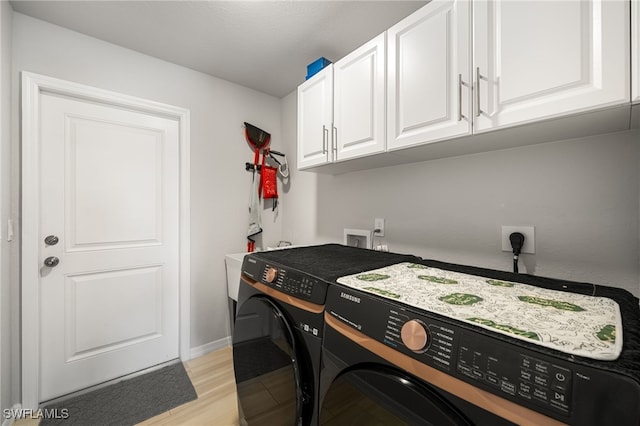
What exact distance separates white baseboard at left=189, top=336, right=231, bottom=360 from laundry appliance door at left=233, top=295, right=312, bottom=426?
3.53 ft

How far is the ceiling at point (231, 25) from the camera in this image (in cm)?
146

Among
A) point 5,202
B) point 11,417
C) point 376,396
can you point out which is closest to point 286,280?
point 376,396

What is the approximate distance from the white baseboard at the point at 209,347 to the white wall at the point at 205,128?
3 cm

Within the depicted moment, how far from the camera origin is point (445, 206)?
1419 mm

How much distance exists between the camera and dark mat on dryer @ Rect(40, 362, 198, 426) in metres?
1.52

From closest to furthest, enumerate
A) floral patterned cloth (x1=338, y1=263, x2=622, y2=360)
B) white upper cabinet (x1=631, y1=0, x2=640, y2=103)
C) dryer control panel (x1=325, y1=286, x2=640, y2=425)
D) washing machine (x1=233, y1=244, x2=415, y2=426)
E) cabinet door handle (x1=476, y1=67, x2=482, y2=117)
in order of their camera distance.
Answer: dryer control panel (x1=325, y1=286, x2=640, y2=425), floral patterned cloth (x1=338, y1=263, x2=622, y2=360), white upper cabinet (x1=631, y1=0, x2=640, y2=103), washing machine (x1=233, y1=244, x2=415, y2=426), cabinet door handle (x1=476, y1=67, x2=482, y2=117)

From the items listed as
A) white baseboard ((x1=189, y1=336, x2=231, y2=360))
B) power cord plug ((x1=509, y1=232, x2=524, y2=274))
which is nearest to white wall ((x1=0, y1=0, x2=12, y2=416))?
white baseboard ((x1=189, y1=336, x2=231, y2=360))

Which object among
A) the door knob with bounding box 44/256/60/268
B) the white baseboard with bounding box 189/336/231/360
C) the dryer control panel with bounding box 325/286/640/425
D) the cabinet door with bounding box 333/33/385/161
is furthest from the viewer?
the white baseboard with bounding box 189/336/231/360

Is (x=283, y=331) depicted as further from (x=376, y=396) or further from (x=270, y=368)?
(x=376, y=396)

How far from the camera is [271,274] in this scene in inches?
41.7

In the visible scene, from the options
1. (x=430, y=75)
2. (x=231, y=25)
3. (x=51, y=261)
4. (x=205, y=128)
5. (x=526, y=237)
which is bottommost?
(x=51, y=261)

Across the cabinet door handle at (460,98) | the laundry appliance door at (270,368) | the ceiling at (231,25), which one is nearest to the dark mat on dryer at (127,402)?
the laundry appliance door at (270,368)

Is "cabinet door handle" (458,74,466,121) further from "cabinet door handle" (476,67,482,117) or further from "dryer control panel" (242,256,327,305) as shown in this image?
"dryer control panel" (242,256,327,305)

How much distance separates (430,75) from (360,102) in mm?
384
